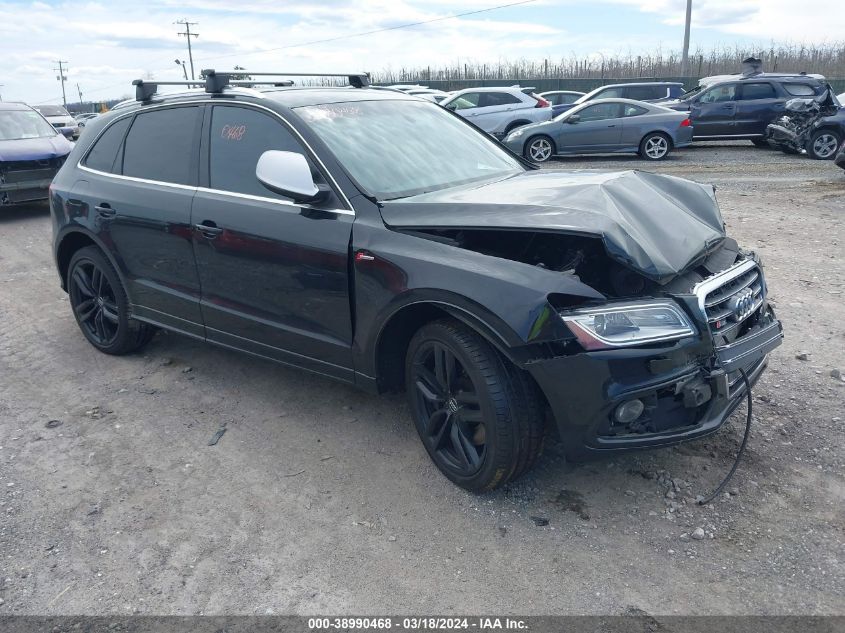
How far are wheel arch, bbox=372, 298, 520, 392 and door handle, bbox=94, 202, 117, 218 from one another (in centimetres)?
240

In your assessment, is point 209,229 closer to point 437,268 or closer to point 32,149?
point 437,268

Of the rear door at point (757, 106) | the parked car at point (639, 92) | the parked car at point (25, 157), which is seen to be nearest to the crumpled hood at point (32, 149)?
the parked car at point (25, 157)

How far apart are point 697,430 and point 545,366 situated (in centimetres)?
73

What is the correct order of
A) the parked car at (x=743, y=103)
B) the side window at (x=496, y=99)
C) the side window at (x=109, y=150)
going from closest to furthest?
the side window at (x=109, y=150)
the parked car at (x=743, y=103)
the side window at (x=496, y=99)

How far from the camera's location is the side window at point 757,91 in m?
16.7

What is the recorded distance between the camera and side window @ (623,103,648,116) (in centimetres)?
1568

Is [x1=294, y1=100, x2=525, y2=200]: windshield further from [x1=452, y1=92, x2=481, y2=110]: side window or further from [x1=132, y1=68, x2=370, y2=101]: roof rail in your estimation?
[x1=452, y1=92, x2=481, y2=110]: side window

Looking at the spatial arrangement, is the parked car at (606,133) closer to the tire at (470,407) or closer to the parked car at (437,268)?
the parked car at (437,268)

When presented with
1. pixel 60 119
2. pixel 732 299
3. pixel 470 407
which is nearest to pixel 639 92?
pixel 732 299

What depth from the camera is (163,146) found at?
463 centimetres

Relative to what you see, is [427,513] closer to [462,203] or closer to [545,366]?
[545,366]

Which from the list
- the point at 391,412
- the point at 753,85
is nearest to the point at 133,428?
the point at 391,412

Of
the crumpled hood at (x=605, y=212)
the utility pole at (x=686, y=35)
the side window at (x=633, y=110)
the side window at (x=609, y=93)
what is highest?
the utility pole at (x=686, y=35)

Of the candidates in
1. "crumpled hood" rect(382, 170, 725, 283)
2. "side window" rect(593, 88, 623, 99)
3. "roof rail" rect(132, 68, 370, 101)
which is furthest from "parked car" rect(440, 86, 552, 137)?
"crumpled hood" rect(382, 170, 725, 283)
